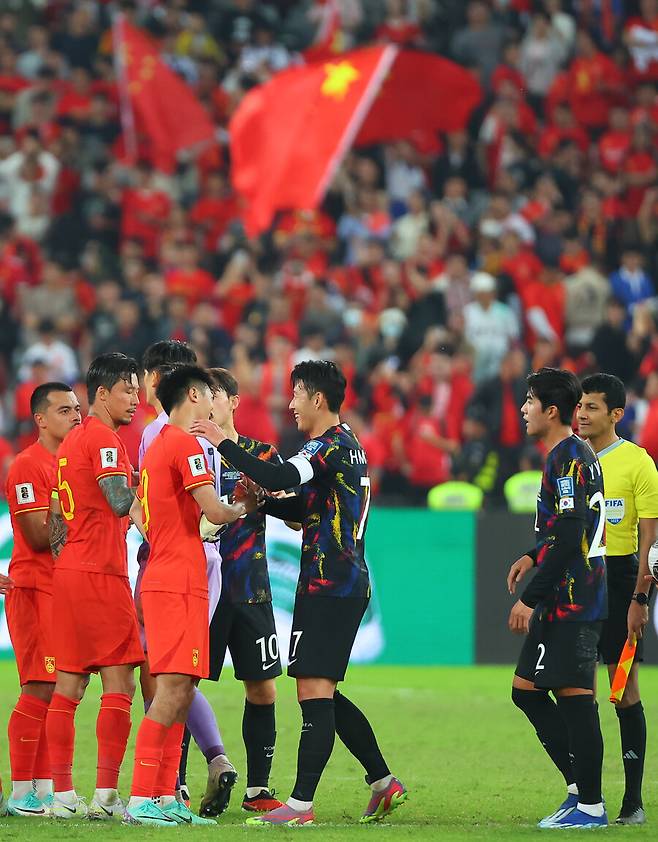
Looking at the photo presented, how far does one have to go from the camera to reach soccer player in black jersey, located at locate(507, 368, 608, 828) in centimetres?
752

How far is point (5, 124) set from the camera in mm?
23078

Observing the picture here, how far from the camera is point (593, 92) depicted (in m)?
22.6

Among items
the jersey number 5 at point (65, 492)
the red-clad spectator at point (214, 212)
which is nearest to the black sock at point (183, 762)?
the jersey number 5 at point (65, 492)

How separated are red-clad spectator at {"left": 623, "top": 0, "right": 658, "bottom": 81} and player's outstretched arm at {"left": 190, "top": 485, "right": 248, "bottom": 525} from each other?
17.1 meters

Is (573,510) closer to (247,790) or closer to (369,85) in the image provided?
(247,790)

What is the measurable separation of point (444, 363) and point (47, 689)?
10347 mm

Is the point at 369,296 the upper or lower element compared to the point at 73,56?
lower

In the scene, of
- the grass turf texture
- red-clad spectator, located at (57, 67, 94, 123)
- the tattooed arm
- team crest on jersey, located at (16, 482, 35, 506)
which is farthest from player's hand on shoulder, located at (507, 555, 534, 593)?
red-clad spectator, located at (57, 67, 94, 123)

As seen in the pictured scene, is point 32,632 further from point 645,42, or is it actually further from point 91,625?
point 645,42

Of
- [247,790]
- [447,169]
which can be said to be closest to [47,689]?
[247,790]

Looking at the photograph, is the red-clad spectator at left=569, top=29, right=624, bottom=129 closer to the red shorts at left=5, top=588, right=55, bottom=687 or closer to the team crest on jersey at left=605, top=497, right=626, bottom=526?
the team crest on jersey at left=605, top=497, right=626, bottom=526

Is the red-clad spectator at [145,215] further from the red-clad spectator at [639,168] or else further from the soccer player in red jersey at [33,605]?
the soccer player in red jersey at [33,605]

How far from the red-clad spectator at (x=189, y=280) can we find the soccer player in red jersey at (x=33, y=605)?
11.8 m

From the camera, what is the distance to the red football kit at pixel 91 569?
7641mm
